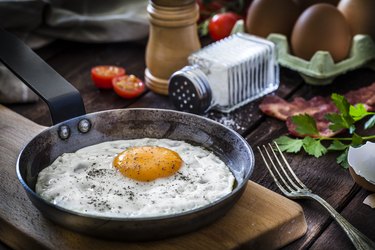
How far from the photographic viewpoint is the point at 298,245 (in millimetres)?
1466

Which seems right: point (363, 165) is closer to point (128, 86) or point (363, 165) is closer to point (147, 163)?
point (147, 163)

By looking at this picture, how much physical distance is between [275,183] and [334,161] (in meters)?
0.21

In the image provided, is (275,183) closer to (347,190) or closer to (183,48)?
(347,190)

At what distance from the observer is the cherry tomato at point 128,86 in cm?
216

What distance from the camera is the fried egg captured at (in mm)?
1415

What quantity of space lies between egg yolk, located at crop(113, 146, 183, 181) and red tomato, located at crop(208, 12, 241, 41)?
959mm

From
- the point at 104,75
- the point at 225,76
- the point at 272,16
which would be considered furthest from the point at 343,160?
the point at 104,75

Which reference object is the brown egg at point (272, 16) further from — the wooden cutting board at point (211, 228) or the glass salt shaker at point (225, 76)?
the wooden cutting board at point (211, 228)

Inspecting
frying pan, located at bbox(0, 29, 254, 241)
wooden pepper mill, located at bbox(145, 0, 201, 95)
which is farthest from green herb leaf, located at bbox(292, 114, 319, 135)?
wooden pepper mill, located at bbox(145, 0, 201, 95)

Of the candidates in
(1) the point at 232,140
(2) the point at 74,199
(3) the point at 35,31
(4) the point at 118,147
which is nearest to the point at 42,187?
(2) the point at 74,199

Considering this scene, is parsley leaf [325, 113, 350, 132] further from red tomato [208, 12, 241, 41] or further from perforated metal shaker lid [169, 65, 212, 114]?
red tomato [208, 12, 241, 41]

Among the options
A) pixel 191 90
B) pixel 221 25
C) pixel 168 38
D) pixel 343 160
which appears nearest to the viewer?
pixel 343 160

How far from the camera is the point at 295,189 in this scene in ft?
5.46

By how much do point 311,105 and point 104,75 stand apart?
67cm
